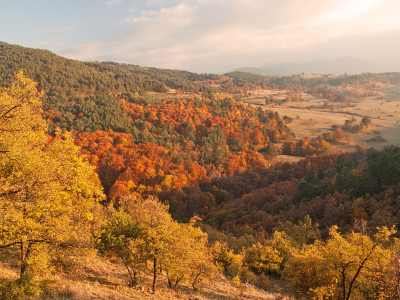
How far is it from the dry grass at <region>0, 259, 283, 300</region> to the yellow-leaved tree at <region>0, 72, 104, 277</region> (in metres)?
4.22

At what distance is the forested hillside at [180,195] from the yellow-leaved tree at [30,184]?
8cm

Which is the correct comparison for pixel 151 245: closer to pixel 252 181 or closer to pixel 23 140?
pixel 23 140

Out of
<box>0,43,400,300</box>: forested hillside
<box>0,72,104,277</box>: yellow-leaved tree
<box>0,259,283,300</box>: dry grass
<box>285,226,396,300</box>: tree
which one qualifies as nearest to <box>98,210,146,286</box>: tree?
<box>0,43,400,300</box>: forested hillside

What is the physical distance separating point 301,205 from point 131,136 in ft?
321

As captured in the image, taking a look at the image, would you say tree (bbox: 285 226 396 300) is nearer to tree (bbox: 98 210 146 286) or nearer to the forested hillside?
the forested hillside

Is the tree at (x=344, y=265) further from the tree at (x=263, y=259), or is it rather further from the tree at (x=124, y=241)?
the tree at (x=263, y=259)

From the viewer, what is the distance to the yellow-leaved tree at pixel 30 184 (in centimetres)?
1187

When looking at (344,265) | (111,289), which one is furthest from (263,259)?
(111,289)

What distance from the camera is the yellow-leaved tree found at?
39.0ft

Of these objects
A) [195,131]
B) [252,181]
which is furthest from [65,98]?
[252,181]

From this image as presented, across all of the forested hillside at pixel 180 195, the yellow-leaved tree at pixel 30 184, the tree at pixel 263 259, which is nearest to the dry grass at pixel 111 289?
the forested hillside at pixel 180 195

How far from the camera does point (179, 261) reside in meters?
20.6

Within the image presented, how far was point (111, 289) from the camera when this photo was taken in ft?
71.9

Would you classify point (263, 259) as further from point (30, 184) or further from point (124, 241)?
point (30, 184)
